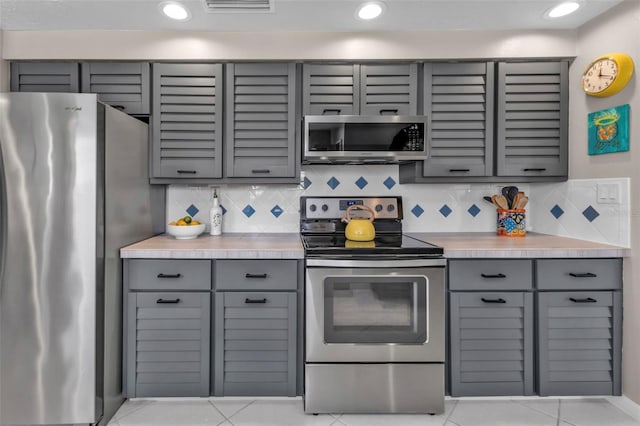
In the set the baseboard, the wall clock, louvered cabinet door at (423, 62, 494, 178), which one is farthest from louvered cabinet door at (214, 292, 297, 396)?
the wall clock

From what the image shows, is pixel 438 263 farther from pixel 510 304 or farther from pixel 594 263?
pixel 594 263

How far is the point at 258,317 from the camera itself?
2.01 meters

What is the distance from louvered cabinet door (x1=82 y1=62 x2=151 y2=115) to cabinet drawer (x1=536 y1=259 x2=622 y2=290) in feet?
8.28

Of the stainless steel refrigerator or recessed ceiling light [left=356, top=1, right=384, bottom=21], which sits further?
recessed ceiling light [left=356, top=1, right=384, bottom=21]

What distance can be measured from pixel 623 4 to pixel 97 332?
3216mm

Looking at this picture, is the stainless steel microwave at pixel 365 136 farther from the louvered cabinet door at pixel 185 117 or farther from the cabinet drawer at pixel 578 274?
the cabinet drawer at pixel 578 274

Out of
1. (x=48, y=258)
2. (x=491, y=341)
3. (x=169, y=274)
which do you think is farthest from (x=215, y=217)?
(x=491, y=341)

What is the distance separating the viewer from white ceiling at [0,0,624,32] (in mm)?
2057

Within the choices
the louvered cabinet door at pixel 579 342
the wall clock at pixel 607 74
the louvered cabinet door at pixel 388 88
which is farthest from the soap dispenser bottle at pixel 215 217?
the wall clock at pixel 607 74

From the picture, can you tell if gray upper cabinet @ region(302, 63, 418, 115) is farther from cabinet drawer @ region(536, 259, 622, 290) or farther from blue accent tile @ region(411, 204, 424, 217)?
cabinet drawer @ region(536, 259, 622, 290)

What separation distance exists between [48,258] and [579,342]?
2.73m

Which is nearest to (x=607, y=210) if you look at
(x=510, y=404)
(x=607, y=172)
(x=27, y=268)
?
(x=607, y=172)

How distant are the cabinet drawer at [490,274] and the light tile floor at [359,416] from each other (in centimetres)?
64

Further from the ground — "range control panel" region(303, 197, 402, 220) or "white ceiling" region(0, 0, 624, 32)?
"white ceiling" region(0, 0, 624, 32)
